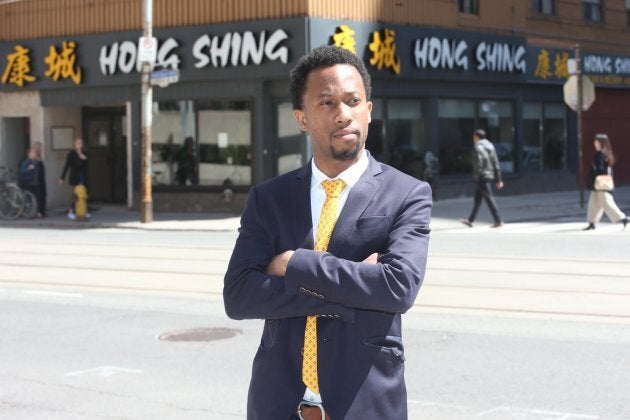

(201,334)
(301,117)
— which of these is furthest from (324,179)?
(201,334)

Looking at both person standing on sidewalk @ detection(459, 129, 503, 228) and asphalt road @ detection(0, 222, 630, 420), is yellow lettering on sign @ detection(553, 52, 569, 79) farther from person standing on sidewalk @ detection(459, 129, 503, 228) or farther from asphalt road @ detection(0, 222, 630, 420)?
asphalt road @ detection(0, 222, 630, 420)

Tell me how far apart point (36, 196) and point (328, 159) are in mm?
25595

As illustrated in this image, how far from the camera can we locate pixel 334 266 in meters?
3.42

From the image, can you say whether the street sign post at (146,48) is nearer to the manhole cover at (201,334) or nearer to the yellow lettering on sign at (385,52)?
the yellow lettering on sign at (385,52)

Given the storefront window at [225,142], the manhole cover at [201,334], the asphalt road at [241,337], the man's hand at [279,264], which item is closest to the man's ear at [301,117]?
the man's hand at [279,264]

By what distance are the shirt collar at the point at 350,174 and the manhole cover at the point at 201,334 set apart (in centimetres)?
670

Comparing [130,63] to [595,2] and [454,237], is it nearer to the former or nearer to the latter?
[454,237]

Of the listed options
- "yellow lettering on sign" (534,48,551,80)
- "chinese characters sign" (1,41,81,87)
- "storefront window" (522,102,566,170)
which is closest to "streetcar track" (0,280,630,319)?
"chinese characters sign" (1,41,81,87)

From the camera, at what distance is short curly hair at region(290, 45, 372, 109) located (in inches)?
141

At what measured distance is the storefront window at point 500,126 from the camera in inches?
1273

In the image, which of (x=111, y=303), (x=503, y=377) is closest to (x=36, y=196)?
(x=111, y=303)

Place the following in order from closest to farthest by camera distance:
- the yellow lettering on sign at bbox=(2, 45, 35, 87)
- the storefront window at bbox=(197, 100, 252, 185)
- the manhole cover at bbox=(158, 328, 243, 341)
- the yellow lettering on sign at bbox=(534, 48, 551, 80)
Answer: the manhole cover at bbox=(158, 328, 243, 341) → the storefront window at bbox=(197, 100, 252, 185) → the yellow lettering on sign at bbox=(2, 45, 35, 87) → the yellow lettering on sign at bbox=(534, 48, 551, 80)

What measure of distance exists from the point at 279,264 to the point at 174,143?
25.8m

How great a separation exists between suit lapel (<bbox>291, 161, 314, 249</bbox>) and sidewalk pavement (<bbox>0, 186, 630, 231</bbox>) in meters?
18.9
